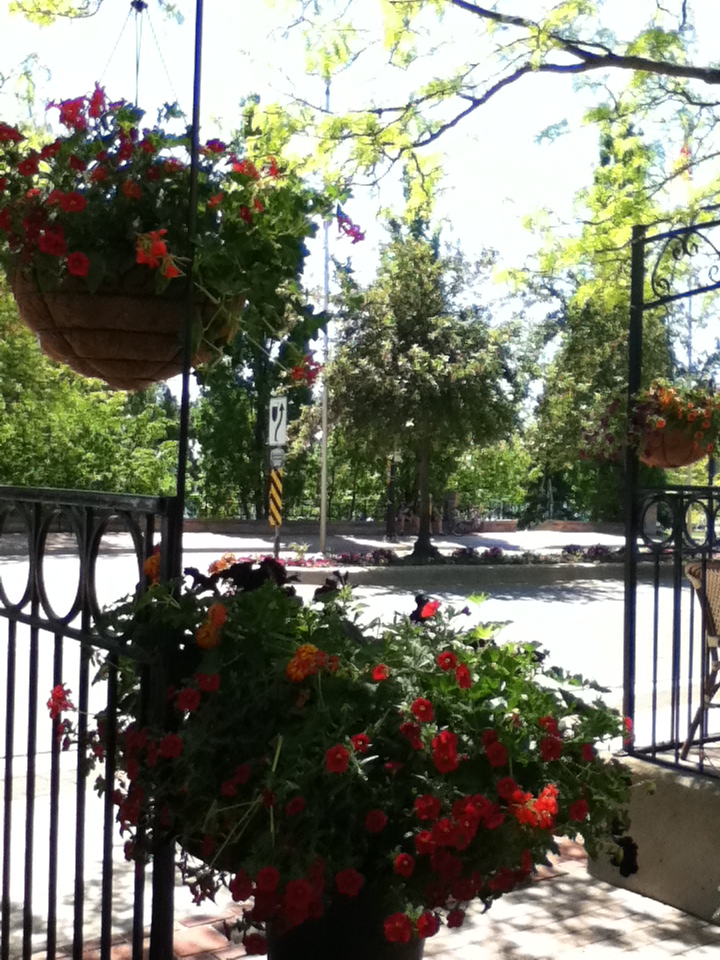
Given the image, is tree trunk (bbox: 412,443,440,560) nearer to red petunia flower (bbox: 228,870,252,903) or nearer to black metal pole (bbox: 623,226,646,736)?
black metal pole (bbox: 623,226,646,736)

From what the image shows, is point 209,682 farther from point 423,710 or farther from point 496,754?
point 496,754

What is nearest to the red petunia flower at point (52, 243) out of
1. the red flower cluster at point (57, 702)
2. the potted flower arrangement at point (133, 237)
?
the potted flower arrangement at point (133, 237)

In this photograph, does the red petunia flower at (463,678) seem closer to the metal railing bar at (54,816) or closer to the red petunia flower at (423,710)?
the red petunia flower at (423,710)

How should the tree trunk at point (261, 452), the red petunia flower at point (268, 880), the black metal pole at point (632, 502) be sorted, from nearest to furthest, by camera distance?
the red petunia flower at point (268, 880) → the black metal pole at point (632, 502) → the tree trunk at point (261, 452)

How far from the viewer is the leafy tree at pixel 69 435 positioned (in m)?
21.6

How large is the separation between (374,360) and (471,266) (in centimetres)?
299

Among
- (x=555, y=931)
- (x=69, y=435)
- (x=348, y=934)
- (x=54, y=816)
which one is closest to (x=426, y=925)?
(x=348, y=934)

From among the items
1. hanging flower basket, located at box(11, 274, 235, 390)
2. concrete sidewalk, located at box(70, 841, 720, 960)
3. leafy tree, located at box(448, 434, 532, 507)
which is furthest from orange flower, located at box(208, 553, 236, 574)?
leafy tree, located at box(448, 434, 532, 507)

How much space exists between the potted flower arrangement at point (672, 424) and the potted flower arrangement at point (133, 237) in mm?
3088

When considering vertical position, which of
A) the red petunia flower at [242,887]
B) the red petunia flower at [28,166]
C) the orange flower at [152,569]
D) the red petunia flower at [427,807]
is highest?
the red petunia flower at [28,166]

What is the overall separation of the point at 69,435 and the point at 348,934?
22893 mm

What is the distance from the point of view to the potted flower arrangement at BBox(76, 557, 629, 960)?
1.92m

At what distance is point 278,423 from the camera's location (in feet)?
51.3

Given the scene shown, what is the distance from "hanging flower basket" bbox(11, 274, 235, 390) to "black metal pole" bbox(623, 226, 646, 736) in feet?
8.03
